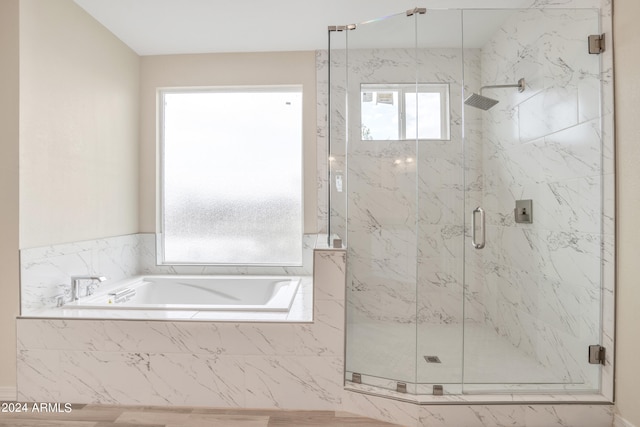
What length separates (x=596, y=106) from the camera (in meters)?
1.90

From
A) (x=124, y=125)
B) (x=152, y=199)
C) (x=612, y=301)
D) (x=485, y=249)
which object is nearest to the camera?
(x=612, y=301)

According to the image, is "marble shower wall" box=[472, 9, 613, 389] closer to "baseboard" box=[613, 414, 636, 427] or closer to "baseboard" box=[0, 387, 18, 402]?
"baseboard" box=[613, 414, 636, 427]

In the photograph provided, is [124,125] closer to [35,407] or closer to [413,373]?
[35,407]

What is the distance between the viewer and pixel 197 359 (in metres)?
2.01

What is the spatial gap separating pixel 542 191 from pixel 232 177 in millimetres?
2439

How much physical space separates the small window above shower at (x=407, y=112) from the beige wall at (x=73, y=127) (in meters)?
1.97

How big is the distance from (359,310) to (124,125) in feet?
8.18

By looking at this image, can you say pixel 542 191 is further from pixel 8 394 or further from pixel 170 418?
pixel 8 394

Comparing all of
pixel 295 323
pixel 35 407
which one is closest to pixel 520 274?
pixel 295 323

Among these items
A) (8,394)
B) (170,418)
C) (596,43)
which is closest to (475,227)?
(596,43)

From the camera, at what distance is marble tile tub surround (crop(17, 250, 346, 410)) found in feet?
6.55

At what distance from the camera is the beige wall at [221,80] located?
3.20 metres

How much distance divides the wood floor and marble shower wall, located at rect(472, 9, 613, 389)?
3.25 ft

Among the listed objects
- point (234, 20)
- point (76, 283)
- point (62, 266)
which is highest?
point (234, 20)
